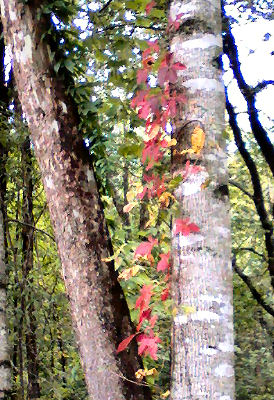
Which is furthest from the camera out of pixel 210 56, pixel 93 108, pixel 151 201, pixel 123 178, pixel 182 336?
pixel 123 178

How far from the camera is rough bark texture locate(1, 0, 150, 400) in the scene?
2.08 meters

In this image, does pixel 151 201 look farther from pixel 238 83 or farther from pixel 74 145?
pixel 238 83

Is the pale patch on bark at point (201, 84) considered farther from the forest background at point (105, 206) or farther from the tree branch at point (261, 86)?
the tree branch at point (261, 86)

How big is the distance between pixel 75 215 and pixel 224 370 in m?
0.90

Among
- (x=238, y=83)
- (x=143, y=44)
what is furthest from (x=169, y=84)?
(x=238, y=83)

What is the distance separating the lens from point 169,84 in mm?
1903

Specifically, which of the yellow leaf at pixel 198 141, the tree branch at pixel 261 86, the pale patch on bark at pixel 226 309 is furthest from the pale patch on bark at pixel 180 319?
the tree branch at pixel 261 86

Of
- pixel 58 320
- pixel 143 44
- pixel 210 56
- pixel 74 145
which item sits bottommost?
pixel 58 320

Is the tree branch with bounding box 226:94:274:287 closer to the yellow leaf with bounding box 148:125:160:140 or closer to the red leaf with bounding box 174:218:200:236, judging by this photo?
the yellow leaf with bounding box 148:125:160:140

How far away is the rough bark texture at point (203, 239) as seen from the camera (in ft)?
5.33

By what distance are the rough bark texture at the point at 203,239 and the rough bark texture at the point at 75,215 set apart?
454 mm

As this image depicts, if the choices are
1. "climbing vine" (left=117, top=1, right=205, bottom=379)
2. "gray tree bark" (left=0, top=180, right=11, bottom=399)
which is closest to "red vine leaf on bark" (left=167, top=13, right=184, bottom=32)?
"climbing vine" (left=117, top=1, right=205, bottom=379)

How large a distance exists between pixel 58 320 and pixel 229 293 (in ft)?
15.6

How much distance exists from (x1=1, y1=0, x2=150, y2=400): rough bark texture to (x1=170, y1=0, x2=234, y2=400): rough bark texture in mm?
454
